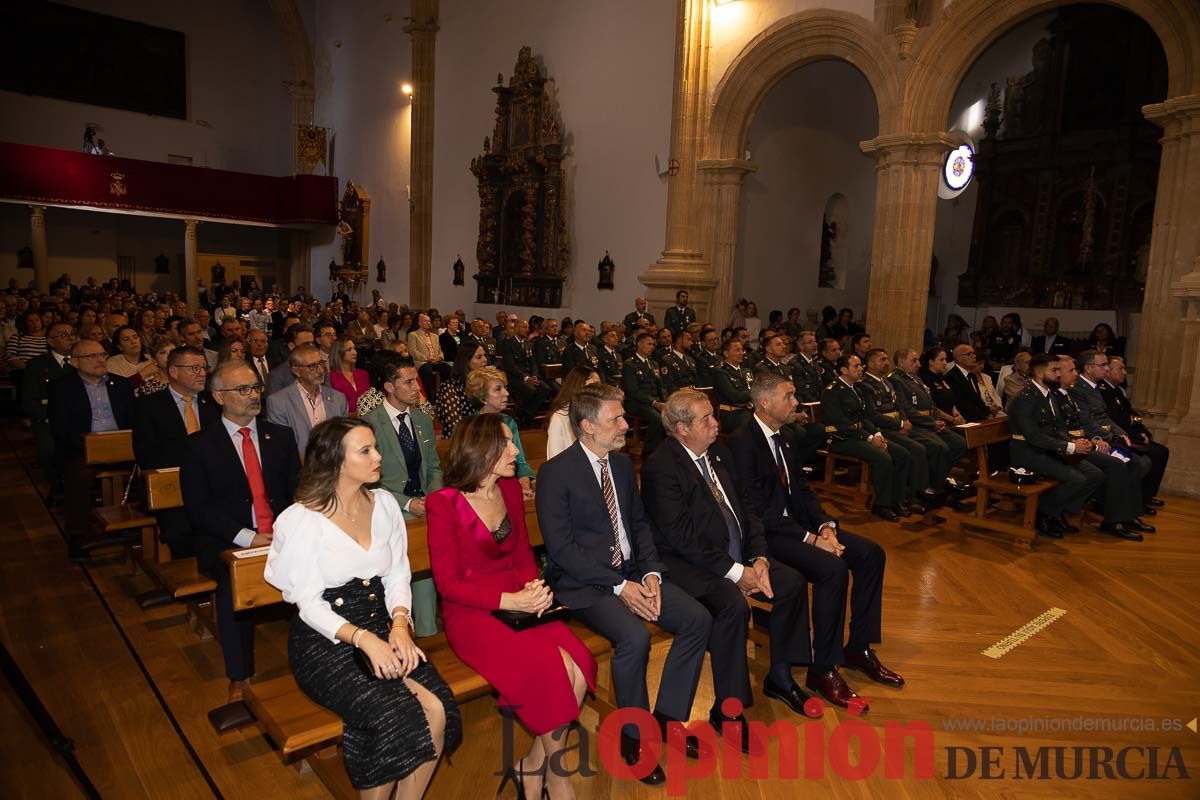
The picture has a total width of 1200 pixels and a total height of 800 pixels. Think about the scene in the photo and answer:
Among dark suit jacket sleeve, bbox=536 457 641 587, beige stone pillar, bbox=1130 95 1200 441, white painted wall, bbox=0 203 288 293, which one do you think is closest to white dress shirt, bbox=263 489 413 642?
dark suit jacket sleeve, bbox=536 457 641 587

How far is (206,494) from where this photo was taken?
329 cm

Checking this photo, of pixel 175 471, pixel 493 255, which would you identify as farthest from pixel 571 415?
pixel 493 255

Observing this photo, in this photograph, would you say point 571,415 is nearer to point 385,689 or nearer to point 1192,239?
point 385,689

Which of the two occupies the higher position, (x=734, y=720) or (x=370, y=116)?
(x=370, y=116)

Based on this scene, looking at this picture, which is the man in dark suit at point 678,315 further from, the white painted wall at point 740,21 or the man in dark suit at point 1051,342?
the man in dark suit at point 1051,342

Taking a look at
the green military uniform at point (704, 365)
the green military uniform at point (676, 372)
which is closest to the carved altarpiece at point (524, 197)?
the green military uniform at point (704, 365)

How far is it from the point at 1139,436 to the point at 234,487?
7.20m

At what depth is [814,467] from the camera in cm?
746

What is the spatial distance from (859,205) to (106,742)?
14359mm

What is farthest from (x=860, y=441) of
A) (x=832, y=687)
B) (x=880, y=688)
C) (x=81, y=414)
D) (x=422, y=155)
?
(x=422, y=155)

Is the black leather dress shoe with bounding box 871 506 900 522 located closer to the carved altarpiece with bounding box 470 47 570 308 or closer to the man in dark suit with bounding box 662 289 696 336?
the man in dark suit with bounding box 662 289 696 336

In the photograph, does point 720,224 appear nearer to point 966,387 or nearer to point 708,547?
point 966,387

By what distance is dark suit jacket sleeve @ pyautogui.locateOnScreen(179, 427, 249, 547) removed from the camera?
324cm

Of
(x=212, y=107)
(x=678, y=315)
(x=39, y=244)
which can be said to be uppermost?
(x=212, y=107)
